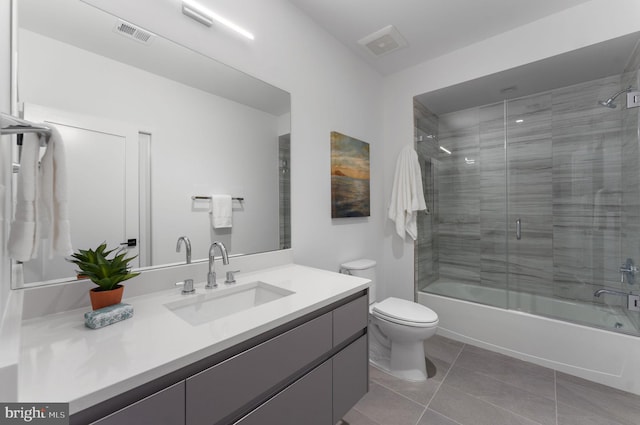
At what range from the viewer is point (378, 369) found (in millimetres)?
1999

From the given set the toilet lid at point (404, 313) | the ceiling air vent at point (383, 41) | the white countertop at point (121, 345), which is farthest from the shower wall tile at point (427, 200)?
the white countertop at point (121, 345)

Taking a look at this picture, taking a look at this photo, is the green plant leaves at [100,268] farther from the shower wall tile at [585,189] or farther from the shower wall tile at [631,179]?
the shower wall tile at [585,189]

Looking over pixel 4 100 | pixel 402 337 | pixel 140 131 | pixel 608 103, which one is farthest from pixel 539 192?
pixel 4 100

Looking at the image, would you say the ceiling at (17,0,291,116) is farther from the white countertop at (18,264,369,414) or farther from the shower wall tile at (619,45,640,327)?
the shower wall tile at (619,45,640,327)

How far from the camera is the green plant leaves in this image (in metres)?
0.93

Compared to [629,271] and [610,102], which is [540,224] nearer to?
[629,271]

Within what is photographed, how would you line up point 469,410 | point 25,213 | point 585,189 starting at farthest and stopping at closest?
1. point 585,189
2. point 469,410
3. point 25,213

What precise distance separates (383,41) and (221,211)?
199 centimetres

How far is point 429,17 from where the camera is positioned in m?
2.00

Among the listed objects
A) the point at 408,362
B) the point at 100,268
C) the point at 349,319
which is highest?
the point at 100,268

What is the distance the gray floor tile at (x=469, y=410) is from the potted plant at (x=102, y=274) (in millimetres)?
1808

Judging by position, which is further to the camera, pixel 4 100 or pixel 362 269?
pixel 362 269

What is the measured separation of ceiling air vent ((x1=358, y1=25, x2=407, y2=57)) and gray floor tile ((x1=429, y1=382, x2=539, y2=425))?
8.86 feet

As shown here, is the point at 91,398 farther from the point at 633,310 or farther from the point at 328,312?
the point at 633,310
